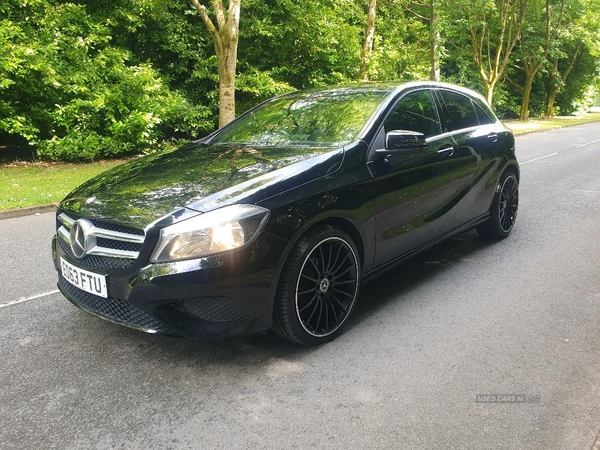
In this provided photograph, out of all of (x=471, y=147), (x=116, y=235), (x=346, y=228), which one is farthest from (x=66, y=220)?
(x=471, y=147)

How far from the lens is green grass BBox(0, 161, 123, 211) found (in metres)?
8.14

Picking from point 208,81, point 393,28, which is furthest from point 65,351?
point 393,28

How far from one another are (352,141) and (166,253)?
5.12ft

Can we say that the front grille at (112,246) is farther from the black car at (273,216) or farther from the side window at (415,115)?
the side window at (415,115)

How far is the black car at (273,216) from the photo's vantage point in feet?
9.30

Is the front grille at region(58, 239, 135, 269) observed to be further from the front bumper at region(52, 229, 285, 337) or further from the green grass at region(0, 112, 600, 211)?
the green grass at region(0, 112, 600, 211)

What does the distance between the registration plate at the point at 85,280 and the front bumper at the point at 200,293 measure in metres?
0.04

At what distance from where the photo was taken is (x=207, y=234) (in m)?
2.82

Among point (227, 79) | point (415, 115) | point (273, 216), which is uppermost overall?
point (227, 79)

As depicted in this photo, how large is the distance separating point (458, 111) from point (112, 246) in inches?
135

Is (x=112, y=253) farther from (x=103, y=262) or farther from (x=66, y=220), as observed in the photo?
(x=66, y=220)

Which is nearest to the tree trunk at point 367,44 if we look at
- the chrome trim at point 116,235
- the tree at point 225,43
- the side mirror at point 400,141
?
the tree at point 225,43

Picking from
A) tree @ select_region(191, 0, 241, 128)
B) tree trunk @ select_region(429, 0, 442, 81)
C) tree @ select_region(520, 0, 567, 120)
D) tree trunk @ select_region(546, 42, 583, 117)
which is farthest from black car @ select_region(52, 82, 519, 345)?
tree trunk @ select_region(546, 42, 583, 117)

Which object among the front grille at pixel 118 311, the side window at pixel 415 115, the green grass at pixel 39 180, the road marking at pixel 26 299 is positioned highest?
the side window at pixel 415 115
